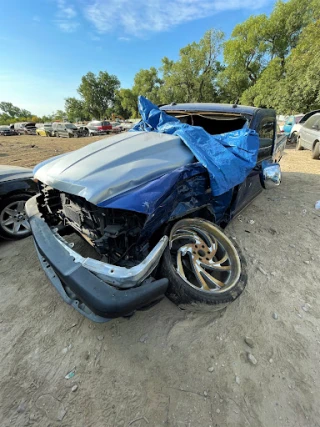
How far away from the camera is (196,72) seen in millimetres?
26125

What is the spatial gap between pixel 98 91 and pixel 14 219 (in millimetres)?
60148

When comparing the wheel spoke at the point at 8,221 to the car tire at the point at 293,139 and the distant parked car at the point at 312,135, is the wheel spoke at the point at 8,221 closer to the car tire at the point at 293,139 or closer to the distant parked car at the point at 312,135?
the distant parked car at the point at 312,135

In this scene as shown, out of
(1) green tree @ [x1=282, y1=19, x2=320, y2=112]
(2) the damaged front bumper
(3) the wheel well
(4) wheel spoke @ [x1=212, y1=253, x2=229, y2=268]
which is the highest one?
(1) green tree @ [x1=282, y1=19, x2=320, y2=112]

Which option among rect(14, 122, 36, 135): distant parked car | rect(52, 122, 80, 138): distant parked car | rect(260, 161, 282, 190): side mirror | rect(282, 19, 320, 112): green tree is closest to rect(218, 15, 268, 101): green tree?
rect(282, 19, 320, 112): green tree

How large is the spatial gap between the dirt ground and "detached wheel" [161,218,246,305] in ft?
0.87

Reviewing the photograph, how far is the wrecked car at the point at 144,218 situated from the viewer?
1.40 meters

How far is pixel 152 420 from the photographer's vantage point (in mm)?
1303

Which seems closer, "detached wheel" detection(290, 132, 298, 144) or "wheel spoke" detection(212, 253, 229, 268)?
"wheel spoke" detection(212, 253, 229, 268)

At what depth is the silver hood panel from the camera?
5.07 feet

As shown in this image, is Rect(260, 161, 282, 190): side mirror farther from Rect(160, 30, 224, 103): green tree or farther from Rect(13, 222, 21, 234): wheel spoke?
Rect(160, 30, 224, 103): green tree

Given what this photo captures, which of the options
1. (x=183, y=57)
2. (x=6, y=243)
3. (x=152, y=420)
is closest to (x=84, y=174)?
(x=152, y=420)

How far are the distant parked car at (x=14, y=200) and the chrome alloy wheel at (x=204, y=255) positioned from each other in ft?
7.27

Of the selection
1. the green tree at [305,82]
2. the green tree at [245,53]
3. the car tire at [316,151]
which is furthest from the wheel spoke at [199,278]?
the green tree at [245,53]

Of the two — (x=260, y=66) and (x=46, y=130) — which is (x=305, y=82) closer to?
(x=260, y=66)
